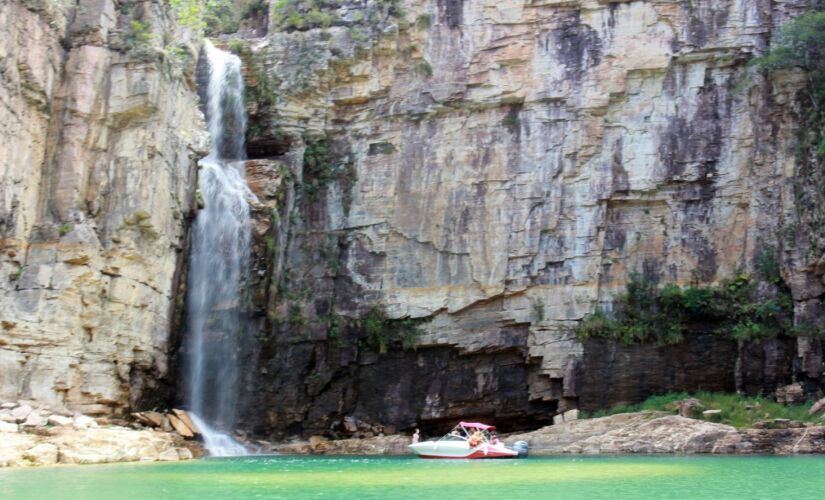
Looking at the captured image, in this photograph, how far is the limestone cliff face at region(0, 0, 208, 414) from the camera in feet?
83.4

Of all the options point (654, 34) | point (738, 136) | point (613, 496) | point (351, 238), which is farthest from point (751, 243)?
point (613, 496)

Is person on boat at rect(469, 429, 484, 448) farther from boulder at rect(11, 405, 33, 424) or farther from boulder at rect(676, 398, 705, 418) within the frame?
boulder at rect(11, 405, 33, 424)

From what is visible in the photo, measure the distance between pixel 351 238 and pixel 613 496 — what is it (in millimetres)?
22233

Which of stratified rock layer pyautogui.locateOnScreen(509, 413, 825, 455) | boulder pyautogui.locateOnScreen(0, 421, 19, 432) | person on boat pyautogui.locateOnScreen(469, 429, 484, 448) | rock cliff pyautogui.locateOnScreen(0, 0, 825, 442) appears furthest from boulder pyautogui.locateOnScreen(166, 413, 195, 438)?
stratified rock layer pyautogui.locateOnScreen(509, 413, 825, 455)

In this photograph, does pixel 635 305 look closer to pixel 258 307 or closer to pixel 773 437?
pixel 773 437

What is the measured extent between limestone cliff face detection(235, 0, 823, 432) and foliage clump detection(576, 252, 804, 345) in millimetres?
643

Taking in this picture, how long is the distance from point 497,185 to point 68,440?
18124 mm

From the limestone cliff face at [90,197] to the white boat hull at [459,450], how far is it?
8.41m

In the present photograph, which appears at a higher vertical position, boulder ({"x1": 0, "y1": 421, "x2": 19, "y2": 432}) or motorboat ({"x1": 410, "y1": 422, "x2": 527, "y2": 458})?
boulder ({"x1": 0, "y1": 421, "x2": 19, "y2": 432})

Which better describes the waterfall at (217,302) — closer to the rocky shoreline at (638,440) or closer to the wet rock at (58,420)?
the rocky shoreline at (638,440)

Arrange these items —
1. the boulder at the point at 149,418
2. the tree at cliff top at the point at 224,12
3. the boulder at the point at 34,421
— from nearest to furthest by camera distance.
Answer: the boulder at the point at 34,421, the boulder at the point at 149,418, the tree at cliff top at the point at 224,12

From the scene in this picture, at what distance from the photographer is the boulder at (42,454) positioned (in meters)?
20.9

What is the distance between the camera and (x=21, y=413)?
2298cm

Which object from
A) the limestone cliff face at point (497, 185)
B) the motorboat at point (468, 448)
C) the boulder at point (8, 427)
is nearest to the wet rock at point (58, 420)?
the boulder at point (8, 427)
